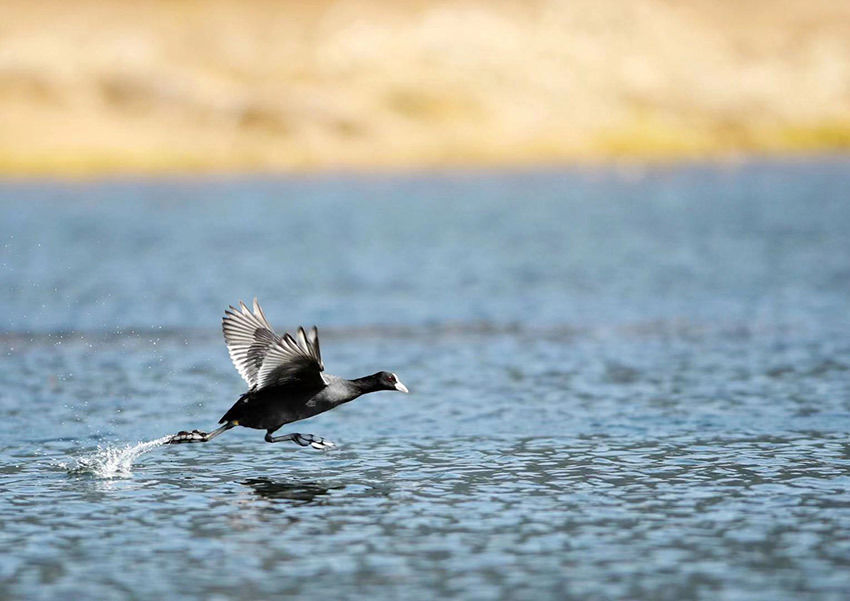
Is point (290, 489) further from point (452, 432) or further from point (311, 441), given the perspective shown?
point (452, 432)

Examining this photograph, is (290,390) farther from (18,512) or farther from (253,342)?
(18,512)

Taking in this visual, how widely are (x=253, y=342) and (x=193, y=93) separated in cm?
15455

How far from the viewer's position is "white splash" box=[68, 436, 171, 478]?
22611mm

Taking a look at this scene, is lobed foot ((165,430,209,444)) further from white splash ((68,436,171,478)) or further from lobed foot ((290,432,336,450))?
lobed foot ((290,432,336,450))

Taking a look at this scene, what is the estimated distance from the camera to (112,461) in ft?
76.3

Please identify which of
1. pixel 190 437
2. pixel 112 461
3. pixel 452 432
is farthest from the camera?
pixel 452 432

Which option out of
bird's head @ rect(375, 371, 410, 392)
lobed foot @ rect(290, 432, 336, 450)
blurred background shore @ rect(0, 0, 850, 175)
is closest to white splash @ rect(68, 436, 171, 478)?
lobed foot @ rect(290, 432, 336, 450)

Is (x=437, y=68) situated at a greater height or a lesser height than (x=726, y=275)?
greater

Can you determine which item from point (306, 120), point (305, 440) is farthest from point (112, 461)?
point (306, 120)

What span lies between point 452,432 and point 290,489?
501 cm

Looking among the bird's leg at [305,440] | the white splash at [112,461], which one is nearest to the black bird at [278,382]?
the bird's leg at [305,440]

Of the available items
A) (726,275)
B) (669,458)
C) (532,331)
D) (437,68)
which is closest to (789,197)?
(726,275)

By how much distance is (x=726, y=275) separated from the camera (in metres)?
54.6

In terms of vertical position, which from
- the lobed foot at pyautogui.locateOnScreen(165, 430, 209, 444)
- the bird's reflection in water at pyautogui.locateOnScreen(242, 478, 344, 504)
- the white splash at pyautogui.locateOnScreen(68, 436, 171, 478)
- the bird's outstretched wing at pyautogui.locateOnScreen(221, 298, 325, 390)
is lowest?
the bird's reflection in water at pyautogui.locateOnScreen(242, 478, 344, 504)
